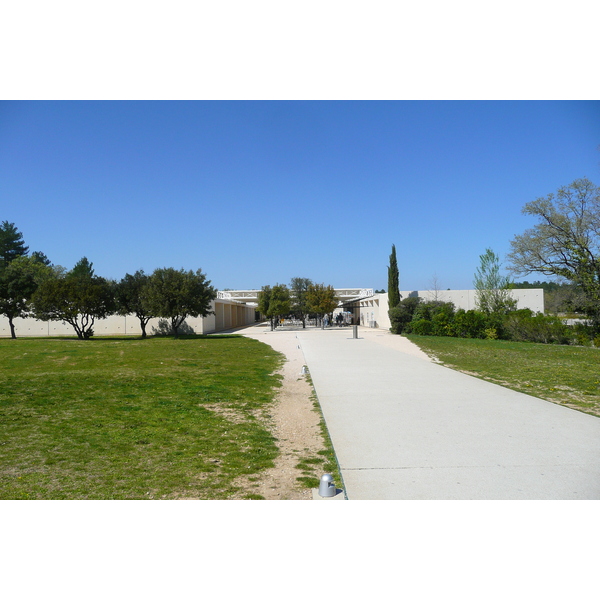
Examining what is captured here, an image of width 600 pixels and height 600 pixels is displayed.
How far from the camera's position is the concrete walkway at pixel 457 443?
3.65 metres

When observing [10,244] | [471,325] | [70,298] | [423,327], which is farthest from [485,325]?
[10,244]

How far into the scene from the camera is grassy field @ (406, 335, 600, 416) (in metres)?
7.61

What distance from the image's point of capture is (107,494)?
3.67 m

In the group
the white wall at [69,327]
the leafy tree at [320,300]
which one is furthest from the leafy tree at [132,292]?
the leafy tree at [320,300]

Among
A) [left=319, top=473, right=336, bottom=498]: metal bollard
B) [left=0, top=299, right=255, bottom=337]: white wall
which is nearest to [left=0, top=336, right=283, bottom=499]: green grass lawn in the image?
[left=319, top=473, right=336, bottom=498]: metal bollard

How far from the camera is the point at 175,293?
24.3m

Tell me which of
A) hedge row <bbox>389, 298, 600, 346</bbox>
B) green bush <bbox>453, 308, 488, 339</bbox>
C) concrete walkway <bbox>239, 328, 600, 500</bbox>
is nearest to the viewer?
concrete walkway <bbox>239, 328, 600, 500</bbox>

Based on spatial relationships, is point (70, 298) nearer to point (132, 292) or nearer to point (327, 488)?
point (132, 292)

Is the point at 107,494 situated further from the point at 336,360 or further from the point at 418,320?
the point at 418,320

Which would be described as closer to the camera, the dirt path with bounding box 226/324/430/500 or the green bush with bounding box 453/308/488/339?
the dirt path with bounding box 226/324/430/500

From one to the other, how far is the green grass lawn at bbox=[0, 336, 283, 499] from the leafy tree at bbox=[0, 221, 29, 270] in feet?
156

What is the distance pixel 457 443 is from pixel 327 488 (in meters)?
1.95

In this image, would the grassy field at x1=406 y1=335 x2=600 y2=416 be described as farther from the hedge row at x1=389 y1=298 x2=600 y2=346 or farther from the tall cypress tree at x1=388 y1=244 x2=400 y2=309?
the tall cypress tree at x1=388 y1=244 x2=400 y2=309

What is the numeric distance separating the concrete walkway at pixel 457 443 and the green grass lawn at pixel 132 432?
1.10m
